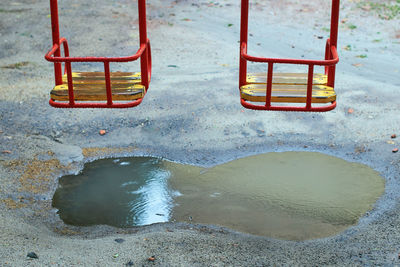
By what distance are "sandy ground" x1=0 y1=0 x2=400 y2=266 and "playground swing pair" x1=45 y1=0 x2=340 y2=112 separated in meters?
1.75

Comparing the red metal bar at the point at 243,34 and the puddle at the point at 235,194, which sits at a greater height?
the red metal bar at the point at 243,34

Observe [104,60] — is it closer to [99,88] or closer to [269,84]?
[99,88]

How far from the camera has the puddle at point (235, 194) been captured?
23.4 ft

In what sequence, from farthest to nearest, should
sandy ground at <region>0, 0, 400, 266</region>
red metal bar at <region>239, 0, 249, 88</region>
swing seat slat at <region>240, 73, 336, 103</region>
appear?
sandy ground at <region>0, 0, 400, 266</region> < swing seat slat at <region>240, 73, 336, 103</region> < red metal bar at <region>239, 0, 249, 88</region>

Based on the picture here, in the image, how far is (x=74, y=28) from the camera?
42.8 ft

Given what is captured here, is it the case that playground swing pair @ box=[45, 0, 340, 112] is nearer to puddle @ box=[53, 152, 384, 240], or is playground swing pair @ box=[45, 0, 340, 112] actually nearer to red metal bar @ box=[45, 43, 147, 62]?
red metal bar @ box=[45, 43, 147, 62]

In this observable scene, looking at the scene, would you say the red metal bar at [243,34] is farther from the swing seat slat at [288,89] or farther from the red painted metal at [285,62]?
the swing seat slat at [288,89]

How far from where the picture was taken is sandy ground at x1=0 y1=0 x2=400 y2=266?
20.2 feet

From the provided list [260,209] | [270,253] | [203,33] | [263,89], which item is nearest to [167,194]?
[260,209]

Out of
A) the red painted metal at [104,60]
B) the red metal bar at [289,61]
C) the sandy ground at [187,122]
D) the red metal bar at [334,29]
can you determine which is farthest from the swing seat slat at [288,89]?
the sandy ground at [187,122]

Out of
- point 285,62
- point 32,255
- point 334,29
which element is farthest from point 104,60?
point 32,255

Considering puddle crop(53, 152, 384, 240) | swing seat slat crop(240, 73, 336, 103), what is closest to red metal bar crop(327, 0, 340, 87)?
swing seat slat crop(240, 73, 336, 103)

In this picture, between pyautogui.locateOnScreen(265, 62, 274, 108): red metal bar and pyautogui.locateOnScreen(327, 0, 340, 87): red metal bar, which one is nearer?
pyautogui.locateOnScreen(265, 62, 274, 108): red metal bar

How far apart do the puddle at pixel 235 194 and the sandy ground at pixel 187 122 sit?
0.64ft
